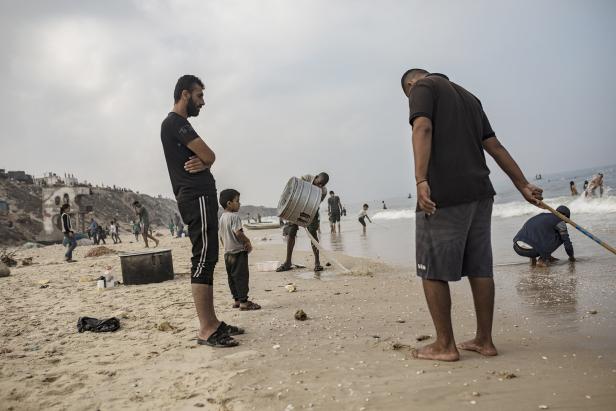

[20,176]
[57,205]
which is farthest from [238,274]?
[20,176]

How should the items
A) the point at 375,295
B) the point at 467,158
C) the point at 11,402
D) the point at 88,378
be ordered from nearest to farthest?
the point at 11,402 → the point at 467,158 → the point at 88,378 → the point at 375,295

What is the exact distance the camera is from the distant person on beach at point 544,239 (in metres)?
6.20

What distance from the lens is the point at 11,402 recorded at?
2465mm

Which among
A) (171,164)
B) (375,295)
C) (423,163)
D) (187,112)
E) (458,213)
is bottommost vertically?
(375,295)

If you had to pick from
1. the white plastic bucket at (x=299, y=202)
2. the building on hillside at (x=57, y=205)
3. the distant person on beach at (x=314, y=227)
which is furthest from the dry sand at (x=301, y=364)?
the building on hillside at (x=57, y=205)

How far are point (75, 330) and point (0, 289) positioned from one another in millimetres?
4541

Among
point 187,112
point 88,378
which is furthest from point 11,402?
point 187,112

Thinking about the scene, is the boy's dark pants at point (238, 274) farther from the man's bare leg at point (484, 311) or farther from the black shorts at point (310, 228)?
the man's bare leg at point (484, 311)

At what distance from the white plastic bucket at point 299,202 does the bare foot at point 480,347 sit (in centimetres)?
337

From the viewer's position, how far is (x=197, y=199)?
3.41 metres

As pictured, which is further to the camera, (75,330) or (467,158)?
(75,330)

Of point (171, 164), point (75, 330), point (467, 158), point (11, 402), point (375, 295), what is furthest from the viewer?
point (375, 295)

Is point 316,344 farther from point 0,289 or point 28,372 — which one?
point 0,289

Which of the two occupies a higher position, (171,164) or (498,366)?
(171,164)
